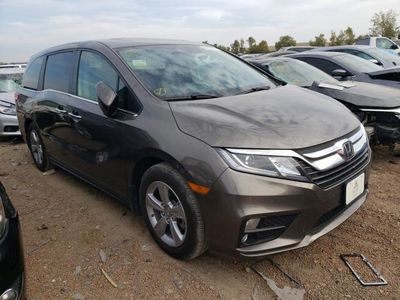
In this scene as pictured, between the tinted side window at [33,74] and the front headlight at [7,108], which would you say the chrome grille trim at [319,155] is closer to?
the tinted side window at [33,74]

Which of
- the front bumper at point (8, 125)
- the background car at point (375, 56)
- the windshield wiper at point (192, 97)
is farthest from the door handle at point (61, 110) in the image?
the background car at point (375, 56)

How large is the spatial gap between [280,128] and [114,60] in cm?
153

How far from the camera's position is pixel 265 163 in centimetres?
227

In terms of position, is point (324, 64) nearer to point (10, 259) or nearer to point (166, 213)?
point (166, 213)

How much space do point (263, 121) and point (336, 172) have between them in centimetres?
56

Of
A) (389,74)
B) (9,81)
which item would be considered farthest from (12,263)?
(9,81)

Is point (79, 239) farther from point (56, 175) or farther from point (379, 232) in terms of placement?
point (379, 232)

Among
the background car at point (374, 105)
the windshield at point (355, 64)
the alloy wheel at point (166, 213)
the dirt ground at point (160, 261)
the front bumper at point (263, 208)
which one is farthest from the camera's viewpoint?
the windshield at point (355, 64)

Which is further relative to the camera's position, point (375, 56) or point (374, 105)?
point (375, 56)

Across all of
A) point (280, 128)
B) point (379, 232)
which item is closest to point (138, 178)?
point (280, 128)

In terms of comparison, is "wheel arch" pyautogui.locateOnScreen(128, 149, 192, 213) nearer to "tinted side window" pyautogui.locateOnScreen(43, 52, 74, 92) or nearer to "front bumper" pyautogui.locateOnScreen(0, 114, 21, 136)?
"tinted side window" pyautogui.locateOnScreen(43, 52, 74, 92)

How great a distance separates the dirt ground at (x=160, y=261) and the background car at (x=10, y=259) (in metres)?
0.61

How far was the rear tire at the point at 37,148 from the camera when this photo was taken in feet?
15.6

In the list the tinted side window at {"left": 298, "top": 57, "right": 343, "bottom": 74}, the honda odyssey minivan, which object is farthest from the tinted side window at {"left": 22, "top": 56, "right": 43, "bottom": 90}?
the tinted side window at {"left": 298, "top": 57, "right": 343, "bottom": 74}
